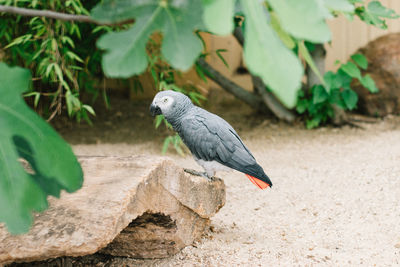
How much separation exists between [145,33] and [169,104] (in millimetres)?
1004

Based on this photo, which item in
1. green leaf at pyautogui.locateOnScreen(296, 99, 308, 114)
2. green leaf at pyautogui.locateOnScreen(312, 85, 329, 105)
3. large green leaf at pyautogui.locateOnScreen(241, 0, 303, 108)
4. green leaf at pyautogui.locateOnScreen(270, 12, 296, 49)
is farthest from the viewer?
green leaf at pyautogui.locateOnScreen(296, 99, 308, 114)

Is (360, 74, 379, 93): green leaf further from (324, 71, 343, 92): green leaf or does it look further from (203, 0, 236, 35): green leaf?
(203, 0, 236, 35): green leaf

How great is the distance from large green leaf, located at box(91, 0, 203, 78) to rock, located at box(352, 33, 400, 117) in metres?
3.35

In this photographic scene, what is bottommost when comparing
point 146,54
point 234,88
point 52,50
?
point 234,88

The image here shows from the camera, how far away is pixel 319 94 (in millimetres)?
3277

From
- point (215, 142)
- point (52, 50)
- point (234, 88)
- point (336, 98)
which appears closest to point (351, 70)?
point (336, 98)

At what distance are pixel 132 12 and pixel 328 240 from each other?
1514mm

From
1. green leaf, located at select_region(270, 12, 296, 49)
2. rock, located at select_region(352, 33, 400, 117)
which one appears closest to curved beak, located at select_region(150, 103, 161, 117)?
green leaf, located at select_region(270, 12, 296, 49)

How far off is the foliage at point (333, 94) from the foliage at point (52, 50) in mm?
1663

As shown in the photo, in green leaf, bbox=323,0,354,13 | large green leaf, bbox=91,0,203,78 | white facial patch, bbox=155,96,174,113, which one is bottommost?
white facial patch, bbox=155,96,174,113

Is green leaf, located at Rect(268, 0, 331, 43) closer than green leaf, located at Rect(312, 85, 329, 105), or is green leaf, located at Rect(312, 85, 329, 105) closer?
green leaf, located at Rect(268, 0, 331, 43)

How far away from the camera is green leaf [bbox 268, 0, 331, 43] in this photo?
1.75 ft

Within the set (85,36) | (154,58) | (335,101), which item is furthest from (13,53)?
(335,101)

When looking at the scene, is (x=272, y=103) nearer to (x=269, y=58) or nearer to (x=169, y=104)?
(x=169, y=104)
